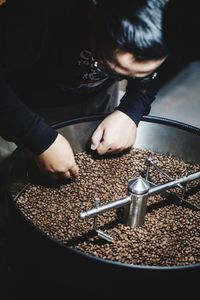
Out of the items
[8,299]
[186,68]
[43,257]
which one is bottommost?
[186,68]

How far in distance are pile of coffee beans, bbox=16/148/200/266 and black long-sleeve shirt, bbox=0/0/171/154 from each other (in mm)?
165

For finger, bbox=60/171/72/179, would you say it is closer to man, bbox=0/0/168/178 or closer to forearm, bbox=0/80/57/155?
man, bbox=0/0/168/178

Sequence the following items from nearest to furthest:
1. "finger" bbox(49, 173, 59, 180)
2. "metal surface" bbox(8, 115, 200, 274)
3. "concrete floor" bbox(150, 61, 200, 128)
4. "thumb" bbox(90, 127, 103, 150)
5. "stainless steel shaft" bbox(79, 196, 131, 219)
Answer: "metal surface" bbox(8, 115, 200, 274), "stainless steel shaft" bbox(79, 196, 131, 219), "finger" bbox(49, 173, 59, 180), "thumb" bbox(90, 127, 103, 150), "concrete floor" bbox(150, 61, 200, 128)

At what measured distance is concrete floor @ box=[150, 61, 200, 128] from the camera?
2.54m

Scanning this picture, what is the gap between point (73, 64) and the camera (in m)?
1.25

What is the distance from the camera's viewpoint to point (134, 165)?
131 cm

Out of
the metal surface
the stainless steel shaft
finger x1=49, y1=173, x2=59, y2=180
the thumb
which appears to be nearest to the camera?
the metal surface

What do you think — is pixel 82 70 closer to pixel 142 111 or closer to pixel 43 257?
pixel 142 111

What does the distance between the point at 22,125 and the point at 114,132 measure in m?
0.29

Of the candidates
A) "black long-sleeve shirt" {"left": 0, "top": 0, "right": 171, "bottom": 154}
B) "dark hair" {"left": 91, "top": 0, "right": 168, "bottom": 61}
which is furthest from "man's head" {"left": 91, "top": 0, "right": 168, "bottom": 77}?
"black long-sleeve shirt" {"left": 0, "top": 0, "right": 171, "bottom": 154}

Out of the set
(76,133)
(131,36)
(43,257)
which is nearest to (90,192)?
(76,133)

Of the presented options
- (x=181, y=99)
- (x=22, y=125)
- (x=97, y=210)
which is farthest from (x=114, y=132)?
(x=181, y=99)

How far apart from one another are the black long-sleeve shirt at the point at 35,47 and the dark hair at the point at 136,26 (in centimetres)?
23

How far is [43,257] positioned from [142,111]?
62cm
